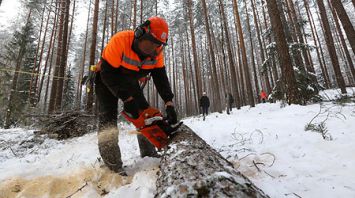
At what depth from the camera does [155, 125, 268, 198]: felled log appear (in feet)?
4.13

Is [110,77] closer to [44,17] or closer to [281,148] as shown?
[281,148]

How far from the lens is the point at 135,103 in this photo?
281 centimetres

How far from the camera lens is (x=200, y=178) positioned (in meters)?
1.40

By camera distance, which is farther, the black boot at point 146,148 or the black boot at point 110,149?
the black boot at point 146,148

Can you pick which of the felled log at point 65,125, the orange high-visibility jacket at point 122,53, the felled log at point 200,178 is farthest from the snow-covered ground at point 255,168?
the felled log at point 65,125

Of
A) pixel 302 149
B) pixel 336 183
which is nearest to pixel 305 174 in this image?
pixel 336 183

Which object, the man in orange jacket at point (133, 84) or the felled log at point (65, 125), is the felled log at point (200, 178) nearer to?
the man in orange jacket at point (133, 84)

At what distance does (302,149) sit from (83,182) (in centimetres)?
266

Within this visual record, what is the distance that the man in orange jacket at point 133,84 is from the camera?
2.66 meters

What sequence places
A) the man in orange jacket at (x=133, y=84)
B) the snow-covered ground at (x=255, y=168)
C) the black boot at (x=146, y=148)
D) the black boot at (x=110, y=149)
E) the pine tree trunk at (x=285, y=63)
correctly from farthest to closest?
the pine tree trunk at (x=285, y=63), the black boot at (x=146, y=148), the black boot at (x=110, y=149), the man in orange jacket at (x=133, y=84), the snow-covered ground at (x=255, y=168)

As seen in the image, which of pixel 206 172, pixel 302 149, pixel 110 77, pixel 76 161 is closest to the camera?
pixel 206 172

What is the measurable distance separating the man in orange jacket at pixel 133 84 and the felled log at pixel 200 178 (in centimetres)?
71

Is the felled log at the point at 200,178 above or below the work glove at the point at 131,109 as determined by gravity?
below

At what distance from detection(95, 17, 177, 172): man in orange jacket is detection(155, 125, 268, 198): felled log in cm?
71
